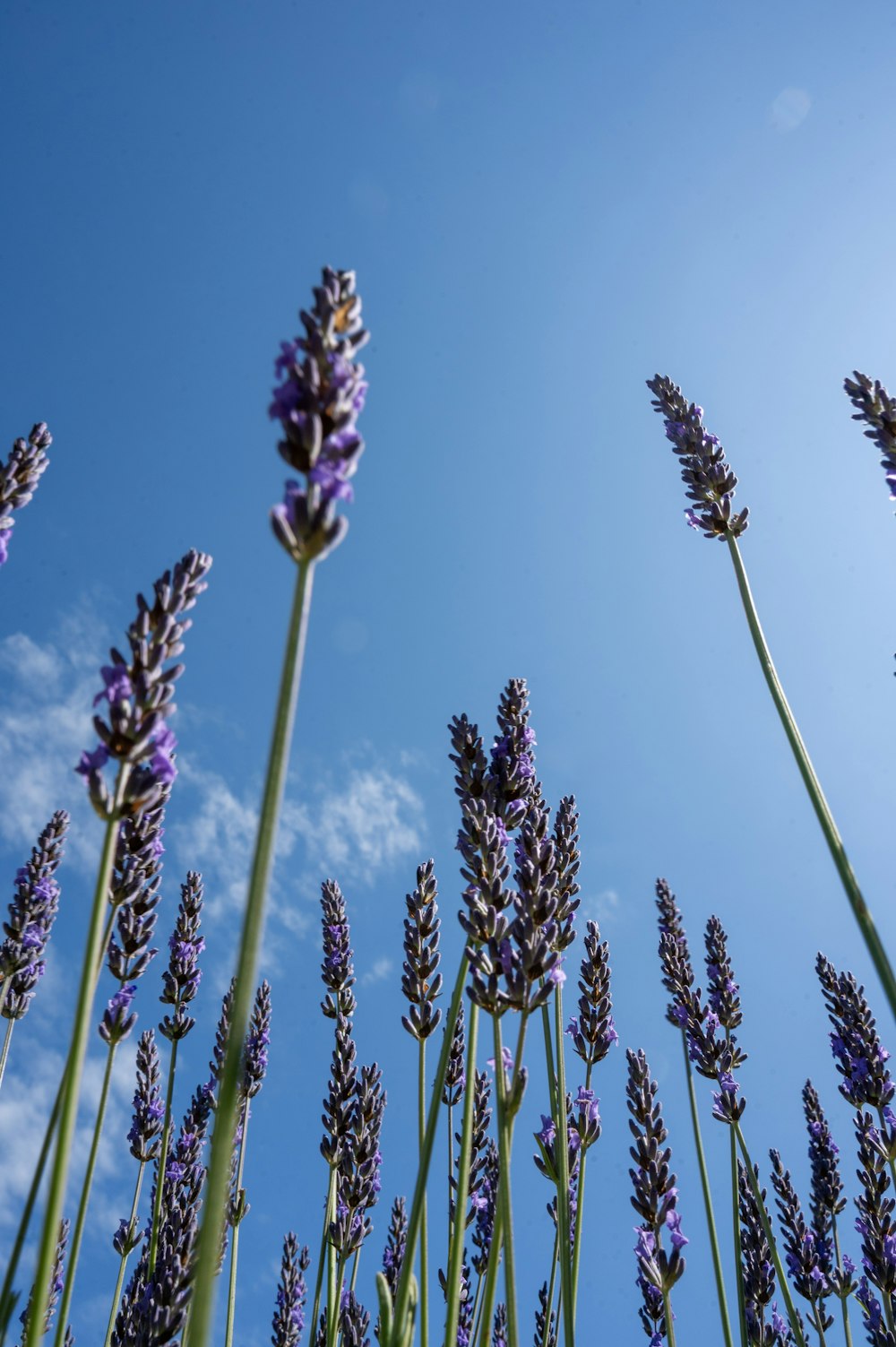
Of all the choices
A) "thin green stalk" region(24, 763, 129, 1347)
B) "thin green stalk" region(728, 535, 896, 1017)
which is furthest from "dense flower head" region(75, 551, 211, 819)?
"thin green stalk" region(728, 535, 896, 1017)

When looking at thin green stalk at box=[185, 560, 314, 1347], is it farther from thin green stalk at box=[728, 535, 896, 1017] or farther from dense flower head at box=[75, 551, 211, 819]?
thin green stalk at box=[728, 535, 896, 1017]

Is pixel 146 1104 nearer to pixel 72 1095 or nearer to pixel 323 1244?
pixel 323 1244

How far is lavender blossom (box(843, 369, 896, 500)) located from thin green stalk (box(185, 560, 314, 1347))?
2429 millimetres

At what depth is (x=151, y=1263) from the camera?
12.3 ft

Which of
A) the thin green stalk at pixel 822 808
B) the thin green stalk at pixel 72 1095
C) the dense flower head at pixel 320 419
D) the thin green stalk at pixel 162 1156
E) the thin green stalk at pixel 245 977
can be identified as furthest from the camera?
the thin green stalk at pixel 162 1156

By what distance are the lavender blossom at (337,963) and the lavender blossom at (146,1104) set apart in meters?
1.19

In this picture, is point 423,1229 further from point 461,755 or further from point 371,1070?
point 371,1070

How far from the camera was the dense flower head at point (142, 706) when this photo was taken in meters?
1.67

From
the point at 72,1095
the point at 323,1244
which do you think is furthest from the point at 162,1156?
the point at 72,1095

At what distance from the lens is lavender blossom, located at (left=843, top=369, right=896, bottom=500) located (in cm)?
290

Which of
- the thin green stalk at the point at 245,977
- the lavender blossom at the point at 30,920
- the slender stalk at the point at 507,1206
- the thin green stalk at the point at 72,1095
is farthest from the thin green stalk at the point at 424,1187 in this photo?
the lavender blossom at the point at 30,920

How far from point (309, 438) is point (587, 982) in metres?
3.76

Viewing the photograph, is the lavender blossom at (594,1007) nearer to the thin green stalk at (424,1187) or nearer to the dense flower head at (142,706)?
the thin green stalk at (424,1187)

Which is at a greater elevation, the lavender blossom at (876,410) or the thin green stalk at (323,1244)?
the lavender blossom at (876,410)
